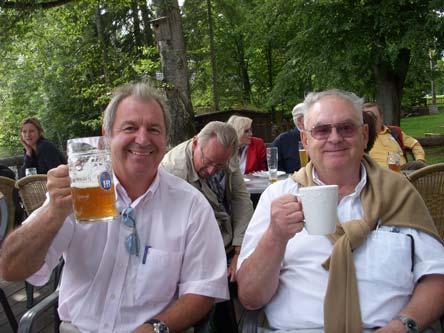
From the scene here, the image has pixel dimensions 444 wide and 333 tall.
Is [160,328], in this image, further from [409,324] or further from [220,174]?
[220,174]

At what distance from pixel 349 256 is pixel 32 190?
288cm

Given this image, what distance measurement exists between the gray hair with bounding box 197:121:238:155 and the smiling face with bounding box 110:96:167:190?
0.86 m


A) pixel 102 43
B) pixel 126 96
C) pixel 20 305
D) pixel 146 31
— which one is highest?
pixel 146 31

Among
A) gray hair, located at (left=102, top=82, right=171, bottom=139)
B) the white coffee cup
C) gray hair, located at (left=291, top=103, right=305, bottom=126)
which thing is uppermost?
gray hair, located at (left=102, top=82, right=171, bottom=139)

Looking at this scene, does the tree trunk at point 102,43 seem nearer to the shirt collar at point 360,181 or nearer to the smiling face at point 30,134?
the smiling face at point 30,134

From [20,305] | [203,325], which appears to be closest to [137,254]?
[203,325]

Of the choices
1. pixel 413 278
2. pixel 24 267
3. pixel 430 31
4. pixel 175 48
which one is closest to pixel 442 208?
pixel 413 278

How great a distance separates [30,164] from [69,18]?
32.7 ft

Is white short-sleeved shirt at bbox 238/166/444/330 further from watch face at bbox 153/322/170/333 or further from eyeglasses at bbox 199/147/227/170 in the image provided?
eyeglasses at bbox 199/147/227/170

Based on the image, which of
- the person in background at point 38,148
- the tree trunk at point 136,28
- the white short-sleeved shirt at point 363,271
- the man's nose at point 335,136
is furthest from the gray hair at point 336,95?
the tree trunk at point 136,28

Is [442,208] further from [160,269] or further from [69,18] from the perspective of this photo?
[69,18]

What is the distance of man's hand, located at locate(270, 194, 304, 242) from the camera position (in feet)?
4.82

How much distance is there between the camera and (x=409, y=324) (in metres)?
1.66

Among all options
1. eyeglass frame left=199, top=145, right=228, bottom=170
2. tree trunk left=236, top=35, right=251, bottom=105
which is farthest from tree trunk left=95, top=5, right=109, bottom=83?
eyeglass frame left=199, top=145, right=228, bottom=170
